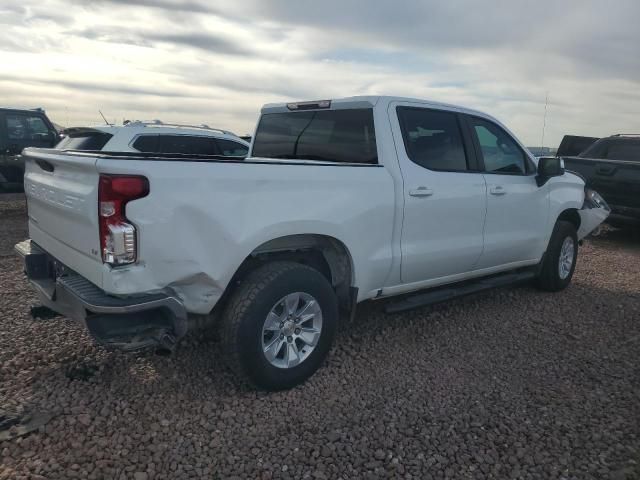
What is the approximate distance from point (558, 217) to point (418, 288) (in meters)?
2.49

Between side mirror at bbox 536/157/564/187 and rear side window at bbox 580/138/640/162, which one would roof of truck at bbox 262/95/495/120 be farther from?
rear side window at bbox 580/138/640/162

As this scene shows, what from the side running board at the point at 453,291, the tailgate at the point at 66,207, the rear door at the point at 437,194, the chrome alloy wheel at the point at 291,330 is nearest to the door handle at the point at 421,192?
the rear door at the point at 437,194

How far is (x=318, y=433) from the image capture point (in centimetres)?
316

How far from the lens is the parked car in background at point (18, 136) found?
11.1m

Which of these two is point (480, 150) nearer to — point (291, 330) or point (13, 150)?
point (291, 330)

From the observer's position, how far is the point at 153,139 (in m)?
8.60

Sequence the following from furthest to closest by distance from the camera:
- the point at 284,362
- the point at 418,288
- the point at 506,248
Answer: the point at 506,248
the point at 418,288
the point at 284,362

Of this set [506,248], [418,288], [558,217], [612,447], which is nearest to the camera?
[612,447]

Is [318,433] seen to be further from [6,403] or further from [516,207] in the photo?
[516,207]

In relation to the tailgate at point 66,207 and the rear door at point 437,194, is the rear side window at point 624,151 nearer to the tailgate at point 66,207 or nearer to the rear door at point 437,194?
the rear door at point 437,194

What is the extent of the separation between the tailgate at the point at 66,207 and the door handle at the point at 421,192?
226 centimetres

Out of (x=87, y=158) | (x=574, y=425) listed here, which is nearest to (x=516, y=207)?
(x=574, y=425)

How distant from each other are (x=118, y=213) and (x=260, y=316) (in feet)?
3.36

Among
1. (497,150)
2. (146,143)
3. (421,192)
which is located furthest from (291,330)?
(146,143)
